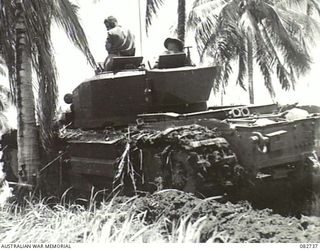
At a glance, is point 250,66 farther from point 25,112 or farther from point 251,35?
point 25,112

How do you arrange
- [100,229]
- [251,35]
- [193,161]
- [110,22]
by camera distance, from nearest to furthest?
[100,229], [193,161], [110,22], [251,35]

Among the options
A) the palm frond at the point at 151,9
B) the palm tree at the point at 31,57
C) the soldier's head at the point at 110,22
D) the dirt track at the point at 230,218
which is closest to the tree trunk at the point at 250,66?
the palm frond at the point at 151,9

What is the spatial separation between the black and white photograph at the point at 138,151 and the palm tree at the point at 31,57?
11 mm

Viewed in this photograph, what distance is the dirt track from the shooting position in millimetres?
3654

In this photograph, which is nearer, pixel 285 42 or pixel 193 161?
pixel 193 161

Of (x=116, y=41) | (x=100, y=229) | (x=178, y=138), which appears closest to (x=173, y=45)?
(x=116, y=41)

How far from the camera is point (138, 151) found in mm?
5223

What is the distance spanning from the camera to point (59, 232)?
13.0 ft

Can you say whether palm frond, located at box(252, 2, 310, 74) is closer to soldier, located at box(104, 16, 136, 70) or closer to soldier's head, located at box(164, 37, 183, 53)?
soldier's head, located at box(164, 37, 183, 53)

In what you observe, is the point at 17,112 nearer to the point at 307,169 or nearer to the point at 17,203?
the point at 17,203

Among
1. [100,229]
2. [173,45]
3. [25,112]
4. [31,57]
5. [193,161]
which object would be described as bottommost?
[100,229]

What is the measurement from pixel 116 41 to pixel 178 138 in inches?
68.6

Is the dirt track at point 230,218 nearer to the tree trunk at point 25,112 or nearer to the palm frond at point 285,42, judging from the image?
the tree trunk at point 25,112

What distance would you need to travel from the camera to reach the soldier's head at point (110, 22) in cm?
580
